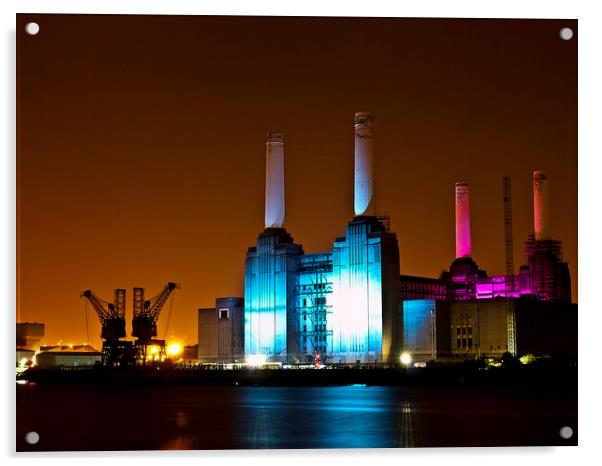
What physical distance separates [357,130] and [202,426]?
38.1 m

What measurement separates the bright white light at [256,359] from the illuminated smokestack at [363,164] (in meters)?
12.2

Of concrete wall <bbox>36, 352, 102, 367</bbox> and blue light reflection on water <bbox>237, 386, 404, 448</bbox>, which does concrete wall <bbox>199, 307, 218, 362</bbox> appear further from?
blue light reflection on water <bbox>237, 386, 404, 448</bbox>

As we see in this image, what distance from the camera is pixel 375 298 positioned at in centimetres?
6881

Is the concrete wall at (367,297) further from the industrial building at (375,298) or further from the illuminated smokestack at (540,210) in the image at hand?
the illuminated smokestack at (540,210)

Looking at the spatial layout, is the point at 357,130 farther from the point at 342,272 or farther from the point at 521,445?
the point at 521,445

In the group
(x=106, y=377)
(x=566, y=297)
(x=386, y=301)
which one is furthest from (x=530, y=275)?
(x=106, y=377)

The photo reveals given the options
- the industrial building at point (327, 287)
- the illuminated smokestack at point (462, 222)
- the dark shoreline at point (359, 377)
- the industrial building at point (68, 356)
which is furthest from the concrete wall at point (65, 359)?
the illuminated smokestack at point (462, 222)

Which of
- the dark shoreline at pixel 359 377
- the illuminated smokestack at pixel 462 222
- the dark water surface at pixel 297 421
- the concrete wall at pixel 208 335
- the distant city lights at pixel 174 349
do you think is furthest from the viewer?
the distant city lights at pixel 174 349

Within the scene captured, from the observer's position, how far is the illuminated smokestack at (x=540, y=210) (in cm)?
7219

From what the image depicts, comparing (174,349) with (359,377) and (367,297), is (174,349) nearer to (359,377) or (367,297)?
(367,297)

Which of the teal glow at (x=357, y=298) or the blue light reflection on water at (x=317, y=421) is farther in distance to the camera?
the teal glow at (x=357, y=298)

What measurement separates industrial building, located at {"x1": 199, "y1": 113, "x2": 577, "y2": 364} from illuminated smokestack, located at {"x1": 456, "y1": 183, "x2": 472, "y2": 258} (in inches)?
2.7

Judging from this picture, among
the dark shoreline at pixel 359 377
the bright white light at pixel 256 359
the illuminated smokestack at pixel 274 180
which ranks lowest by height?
the dark shoreline at pixel 359 377

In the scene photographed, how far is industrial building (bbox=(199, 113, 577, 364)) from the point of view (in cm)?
6900
